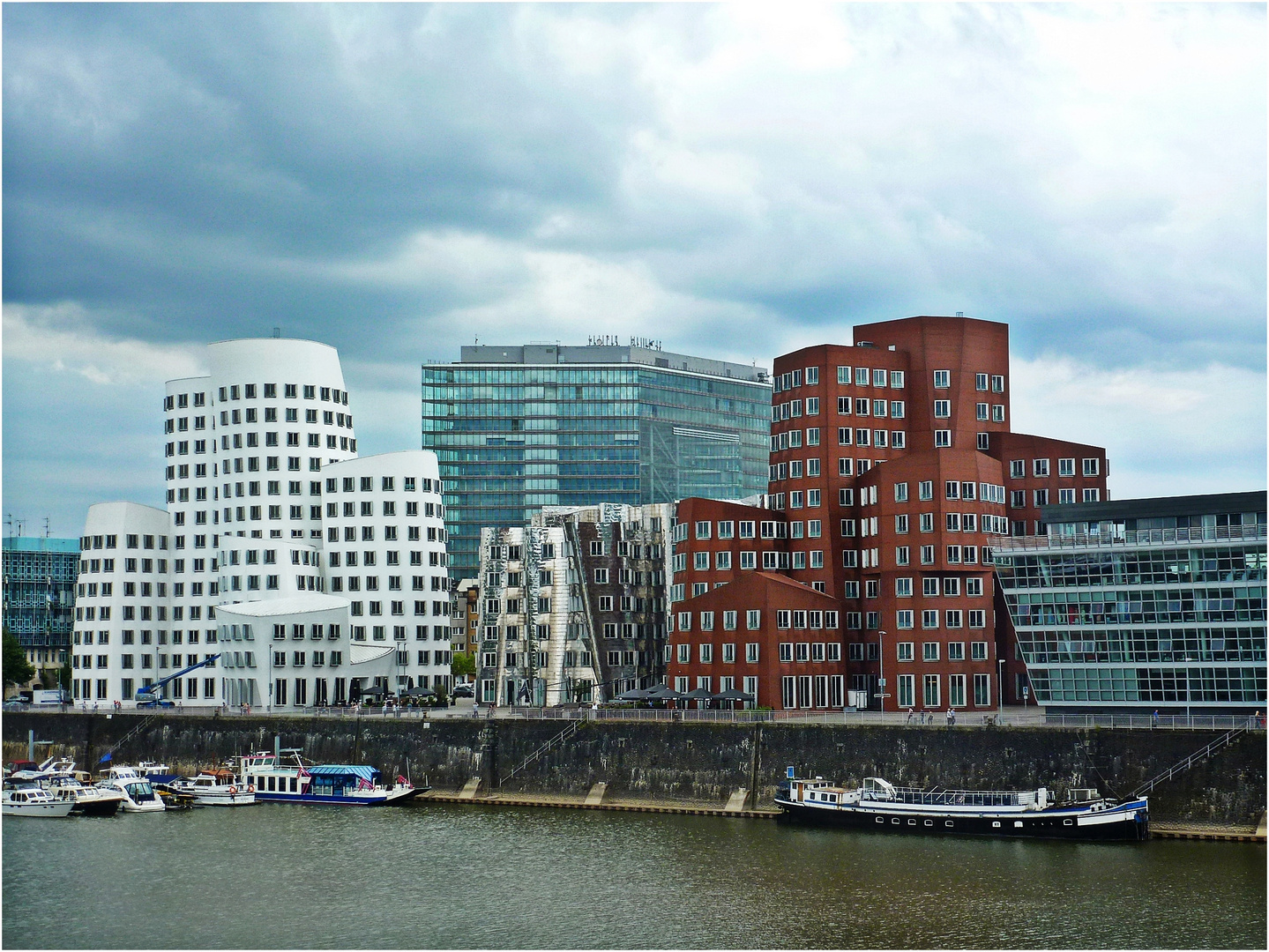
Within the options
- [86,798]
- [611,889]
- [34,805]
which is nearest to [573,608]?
[86,798]

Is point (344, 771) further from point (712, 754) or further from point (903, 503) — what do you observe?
point (903, 503)

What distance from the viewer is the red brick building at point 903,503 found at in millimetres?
144250

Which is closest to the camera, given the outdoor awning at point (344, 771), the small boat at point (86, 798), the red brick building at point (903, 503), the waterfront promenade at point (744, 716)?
the waterfront promenade at point (744, 716)

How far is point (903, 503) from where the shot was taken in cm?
14688

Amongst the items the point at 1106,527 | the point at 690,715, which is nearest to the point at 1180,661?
the point at 1106,527

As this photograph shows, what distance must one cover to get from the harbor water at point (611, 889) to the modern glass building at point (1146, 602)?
1948 cm

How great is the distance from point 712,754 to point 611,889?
3352 cm

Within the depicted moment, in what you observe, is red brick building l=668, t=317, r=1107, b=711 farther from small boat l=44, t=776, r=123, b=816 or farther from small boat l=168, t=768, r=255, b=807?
small boat l=44, t=776, r=123, b=816

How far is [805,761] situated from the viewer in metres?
121

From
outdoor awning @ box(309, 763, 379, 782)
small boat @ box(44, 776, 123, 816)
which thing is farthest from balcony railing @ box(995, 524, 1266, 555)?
small boat @ box(44, 776, 123, 816)

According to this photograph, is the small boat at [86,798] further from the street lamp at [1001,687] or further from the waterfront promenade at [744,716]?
the street lamp at [1001,687]

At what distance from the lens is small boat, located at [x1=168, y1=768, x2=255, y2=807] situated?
135375 mm

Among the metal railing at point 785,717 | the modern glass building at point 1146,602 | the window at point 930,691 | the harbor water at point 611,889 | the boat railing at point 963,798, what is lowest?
the harbor water at point 611,889

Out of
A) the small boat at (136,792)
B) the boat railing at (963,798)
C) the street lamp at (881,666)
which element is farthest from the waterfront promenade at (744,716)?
the small boat at (136,792)
